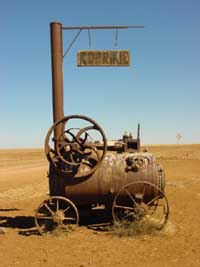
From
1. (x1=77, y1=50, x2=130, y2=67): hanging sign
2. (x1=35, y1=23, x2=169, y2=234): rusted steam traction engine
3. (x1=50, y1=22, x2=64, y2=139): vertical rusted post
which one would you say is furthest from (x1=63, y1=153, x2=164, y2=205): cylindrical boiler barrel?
(x1=77, y1=50, x2=130, y2=67): hanging sign

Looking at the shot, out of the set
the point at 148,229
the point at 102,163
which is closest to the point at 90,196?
the point at 102,163

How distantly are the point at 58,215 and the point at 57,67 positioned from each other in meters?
4.42

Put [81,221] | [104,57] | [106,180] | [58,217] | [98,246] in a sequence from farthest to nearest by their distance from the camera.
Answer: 1. [104,57]
2. [81,221]
3. [106,180]
4. [58,217]
5. [98,246]

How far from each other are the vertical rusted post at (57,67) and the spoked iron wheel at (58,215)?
2.66 meters

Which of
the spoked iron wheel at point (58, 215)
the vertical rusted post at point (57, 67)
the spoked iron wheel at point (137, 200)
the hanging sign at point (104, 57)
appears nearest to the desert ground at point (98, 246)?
the spoked iron wheel at point (58, 215)

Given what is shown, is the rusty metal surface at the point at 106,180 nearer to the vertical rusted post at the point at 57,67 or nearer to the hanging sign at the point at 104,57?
the vertical rusted post at the point at 57,67

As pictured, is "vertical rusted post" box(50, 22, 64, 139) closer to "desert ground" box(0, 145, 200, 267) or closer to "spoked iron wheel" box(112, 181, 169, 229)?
"spoked iron wheel" box(112, 181, 169, 229)

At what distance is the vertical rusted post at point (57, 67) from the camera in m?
12.1

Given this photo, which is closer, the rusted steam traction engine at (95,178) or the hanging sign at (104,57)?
the rusted steam traction engine at (95,178)

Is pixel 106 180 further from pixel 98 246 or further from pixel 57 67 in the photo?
pixel 57 67

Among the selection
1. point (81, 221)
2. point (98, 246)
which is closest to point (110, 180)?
point (98, 246)

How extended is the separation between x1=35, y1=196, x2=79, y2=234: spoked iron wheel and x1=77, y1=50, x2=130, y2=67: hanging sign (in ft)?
13.9

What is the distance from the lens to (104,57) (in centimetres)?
1238

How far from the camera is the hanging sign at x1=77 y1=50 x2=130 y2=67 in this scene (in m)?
12.4
